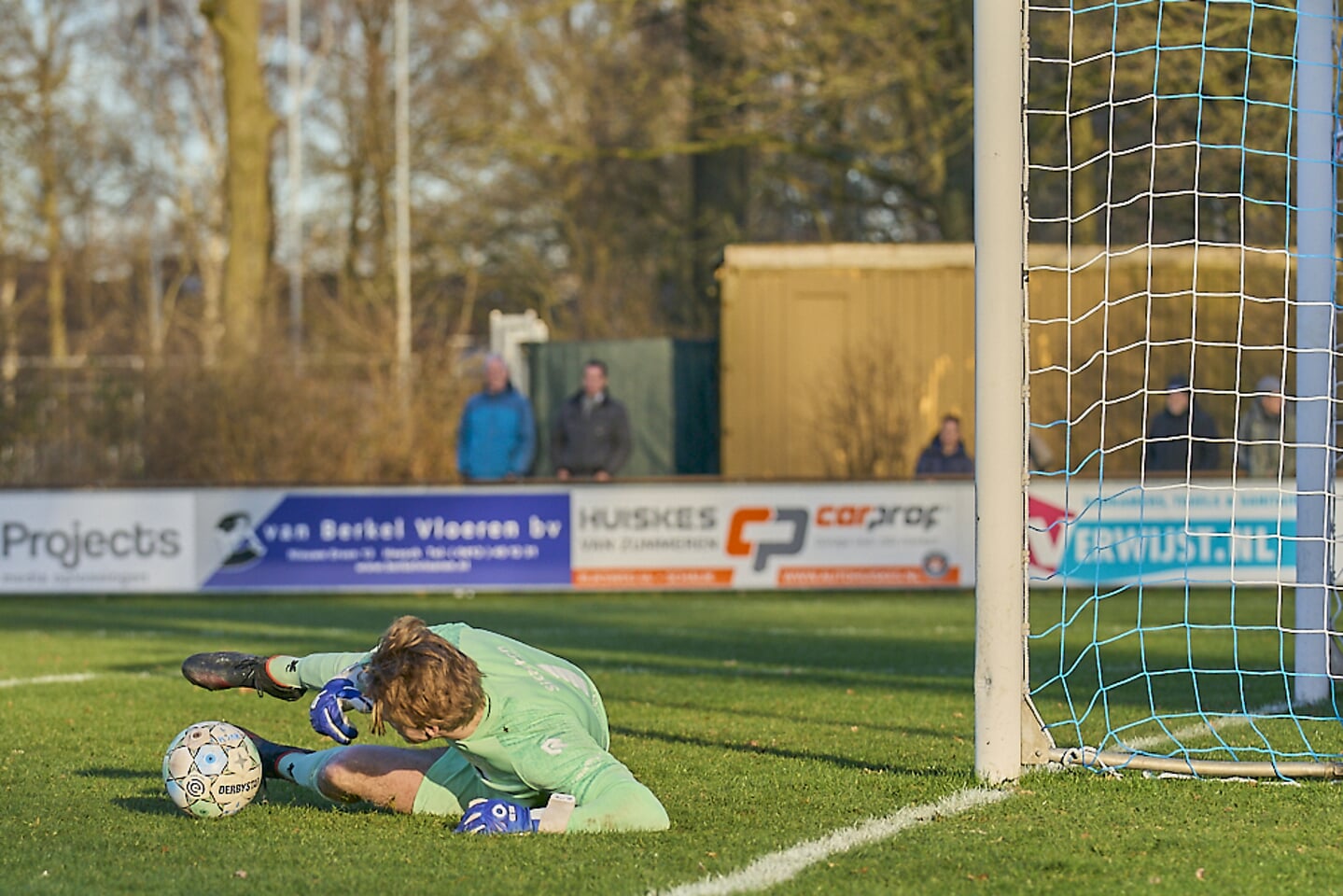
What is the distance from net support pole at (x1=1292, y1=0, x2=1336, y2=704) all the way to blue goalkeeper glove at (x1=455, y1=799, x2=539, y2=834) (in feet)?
15.3

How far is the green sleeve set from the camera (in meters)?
5.57

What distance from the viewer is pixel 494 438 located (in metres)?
18.4

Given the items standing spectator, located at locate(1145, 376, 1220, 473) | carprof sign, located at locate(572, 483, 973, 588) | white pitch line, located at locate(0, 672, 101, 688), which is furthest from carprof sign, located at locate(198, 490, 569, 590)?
white pitch line, located at locate(0, 672, 101, 688)

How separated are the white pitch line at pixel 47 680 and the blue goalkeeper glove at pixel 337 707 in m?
5.67

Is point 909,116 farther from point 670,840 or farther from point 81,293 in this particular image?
point 81,293

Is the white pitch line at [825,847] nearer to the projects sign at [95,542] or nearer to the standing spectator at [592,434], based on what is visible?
the standing spectator at [592,434]

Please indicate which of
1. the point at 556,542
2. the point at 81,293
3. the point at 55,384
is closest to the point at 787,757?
the point at 556,542

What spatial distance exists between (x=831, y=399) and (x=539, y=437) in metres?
4.39

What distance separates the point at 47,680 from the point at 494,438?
823 cm

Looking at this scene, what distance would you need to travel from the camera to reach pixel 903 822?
19.2 ft

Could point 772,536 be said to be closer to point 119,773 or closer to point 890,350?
point 890,350

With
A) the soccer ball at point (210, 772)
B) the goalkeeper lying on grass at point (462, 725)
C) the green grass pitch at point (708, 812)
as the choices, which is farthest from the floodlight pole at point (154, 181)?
the goalkeeper lying on grass at point (462, 725)

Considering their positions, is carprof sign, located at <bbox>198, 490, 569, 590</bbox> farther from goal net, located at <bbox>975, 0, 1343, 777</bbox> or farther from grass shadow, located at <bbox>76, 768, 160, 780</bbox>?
grass shadow, located at <bbox>76, 768, 160, 780</bbox>

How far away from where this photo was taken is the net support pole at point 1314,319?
8.62m
